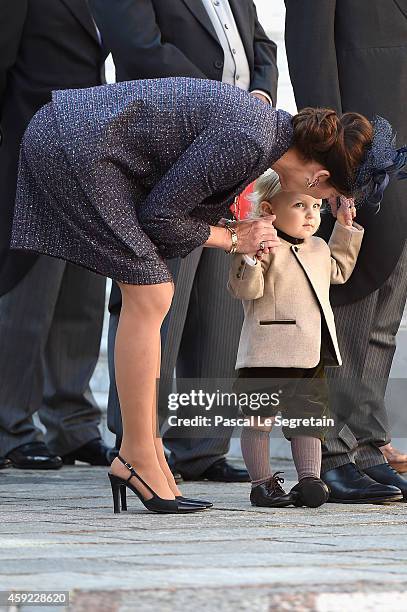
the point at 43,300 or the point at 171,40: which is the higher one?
the point at 171,40

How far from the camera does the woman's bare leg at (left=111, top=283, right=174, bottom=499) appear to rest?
131 inches

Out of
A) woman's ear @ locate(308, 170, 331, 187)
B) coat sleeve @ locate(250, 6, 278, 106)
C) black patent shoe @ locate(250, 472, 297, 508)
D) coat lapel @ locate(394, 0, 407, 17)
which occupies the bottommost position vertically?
black patent shoe @ locate(250, 472, 297, 508)

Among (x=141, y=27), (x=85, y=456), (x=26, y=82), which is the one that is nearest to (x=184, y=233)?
(x=141, y=27)

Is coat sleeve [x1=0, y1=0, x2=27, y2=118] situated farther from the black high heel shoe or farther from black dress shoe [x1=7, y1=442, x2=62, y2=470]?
the black high heel shoe

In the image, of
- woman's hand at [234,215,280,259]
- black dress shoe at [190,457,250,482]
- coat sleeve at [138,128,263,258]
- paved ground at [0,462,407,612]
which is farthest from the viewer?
black dress shoe at [190,457,250,482]

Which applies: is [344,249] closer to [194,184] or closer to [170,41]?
[194,184]

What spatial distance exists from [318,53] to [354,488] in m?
1.33

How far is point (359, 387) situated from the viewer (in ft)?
13.2

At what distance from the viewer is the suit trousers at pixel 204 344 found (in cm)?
466

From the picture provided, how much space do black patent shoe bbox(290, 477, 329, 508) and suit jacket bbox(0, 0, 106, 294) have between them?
1.95m

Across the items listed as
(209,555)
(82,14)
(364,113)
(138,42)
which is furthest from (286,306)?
(82,14)

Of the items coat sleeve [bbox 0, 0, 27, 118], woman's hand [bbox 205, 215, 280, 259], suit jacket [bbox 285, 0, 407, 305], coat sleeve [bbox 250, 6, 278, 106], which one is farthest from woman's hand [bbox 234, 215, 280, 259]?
coat sleeve [bbox 0, 0, 27, 118]

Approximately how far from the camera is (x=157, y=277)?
3.31 m

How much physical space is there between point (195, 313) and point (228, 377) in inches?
10.6
